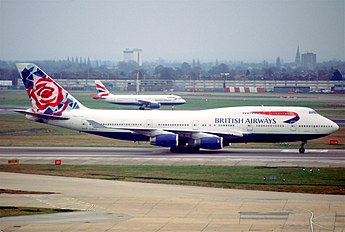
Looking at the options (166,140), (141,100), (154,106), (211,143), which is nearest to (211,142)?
(211,143)

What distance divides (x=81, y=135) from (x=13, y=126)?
44.9 ft

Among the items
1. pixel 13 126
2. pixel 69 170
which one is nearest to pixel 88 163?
pixel 69 170

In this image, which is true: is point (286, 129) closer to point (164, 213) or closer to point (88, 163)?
point (88, 163)

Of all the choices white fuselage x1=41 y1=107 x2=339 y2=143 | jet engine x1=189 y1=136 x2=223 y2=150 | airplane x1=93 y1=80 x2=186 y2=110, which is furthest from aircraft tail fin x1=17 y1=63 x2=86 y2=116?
airplane x1=93 y1=80 x2=186 y2=110

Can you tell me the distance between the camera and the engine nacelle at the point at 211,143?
60312mm

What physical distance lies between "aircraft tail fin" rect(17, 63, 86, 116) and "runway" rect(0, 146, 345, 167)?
3582 mm

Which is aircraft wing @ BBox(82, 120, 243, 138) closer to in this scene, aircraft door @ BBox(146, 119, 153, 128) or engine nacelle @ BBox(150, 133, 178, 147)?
engine nacelle @ BBox(150, 133, 178, 147)

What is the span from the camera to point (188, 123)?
62375 mm

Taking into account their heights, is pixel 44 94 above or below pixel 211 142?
above

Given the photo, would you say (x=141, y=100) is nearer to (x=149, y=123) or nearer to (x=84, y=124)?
(x=84, y=124)

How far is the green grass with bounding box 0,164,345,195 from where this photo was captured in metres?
44.2

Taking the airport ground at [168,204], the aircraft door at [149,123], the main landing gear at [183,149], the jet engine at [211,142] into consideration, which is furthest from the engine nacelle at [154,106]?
the airport ground at [168,204]

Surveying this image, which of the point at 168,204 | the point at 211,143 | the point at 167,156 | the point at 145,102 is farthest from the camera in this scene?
the point at 145,102

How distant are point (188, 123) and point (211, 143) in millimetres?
3217
